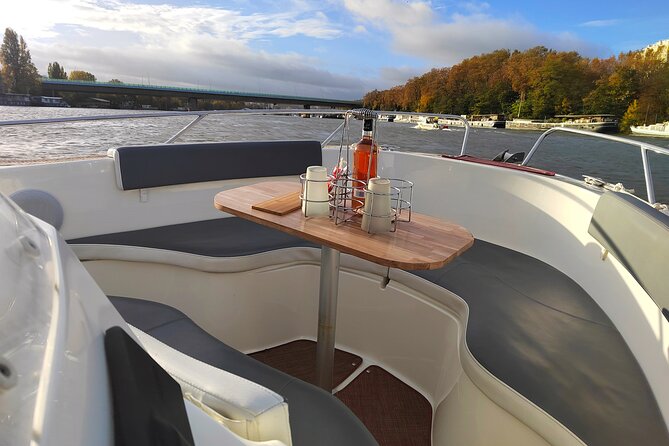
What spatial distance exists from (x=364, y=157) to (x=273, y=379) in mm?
734

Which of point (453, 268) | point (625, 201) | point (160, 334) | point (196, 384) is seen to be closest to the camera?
point (196, 384)

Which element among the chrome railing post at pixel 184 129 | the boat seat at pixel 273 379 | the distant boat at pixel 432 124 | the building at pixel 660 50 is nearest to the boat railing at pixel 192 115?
the chrome railing post at pixel 184 129

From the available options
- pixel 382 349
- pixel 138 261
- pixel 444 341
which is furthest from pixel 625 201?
pixel 138 261

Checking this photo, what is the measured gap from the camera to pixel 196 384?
0.62 meters

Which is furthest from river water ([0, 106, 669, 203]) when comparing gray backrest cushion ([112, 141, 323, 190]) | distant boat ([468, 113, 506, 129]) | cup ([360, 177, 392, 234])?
distant boat ([468, 113, 506, 129])

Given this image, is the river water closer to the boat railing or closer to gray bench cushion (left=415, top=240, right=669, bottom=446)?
the boat railing

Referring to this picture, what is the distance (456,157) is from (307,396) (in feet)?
6.59

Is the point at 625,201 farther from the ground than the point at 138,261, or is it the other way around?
the point at 625,201

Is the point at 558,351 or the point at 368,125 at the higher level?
the point at 368,125

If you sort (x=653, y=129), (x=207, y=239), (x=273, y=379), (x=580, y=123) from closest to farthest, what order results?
1. (x=273, y=379)
2. (x=207, y=239)
3. (x=653, y=129)
4. (x=580, y=123)

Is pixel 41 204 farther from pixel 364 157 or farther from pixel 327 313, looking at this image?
pixel 364 157

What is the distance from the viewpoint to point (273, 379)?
1.10 meters

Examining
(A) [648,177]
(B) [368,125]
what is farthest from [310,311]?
(A) [648,177]

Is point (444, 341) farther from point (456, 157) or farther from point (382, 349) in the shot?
point (456, 157)
